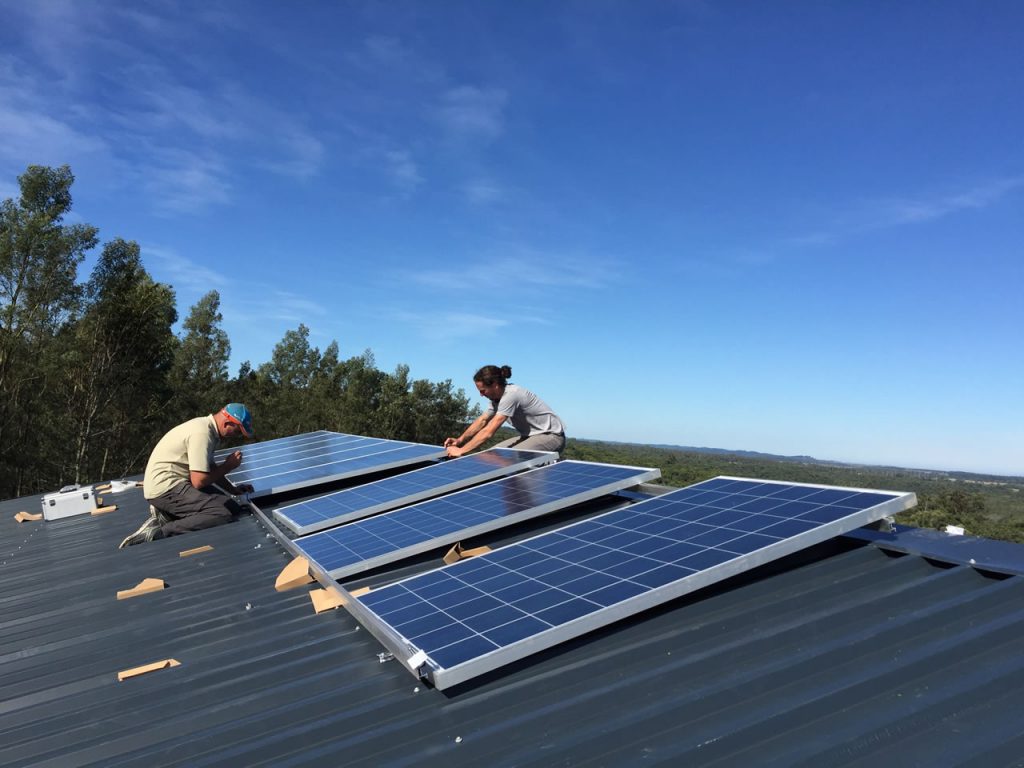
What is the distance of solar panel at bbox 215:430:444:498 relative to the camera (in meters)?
11.3

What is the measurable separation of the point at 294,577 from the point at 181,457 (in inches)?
189

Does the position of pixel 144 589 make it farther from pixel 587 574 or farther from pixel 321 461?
pixel 321 461

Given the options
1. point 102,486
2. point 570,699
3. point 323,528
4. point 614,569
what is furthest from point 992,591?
point 102,486

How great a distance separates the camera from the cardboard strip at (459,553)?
6320 millimetres

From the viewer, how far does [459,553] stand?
640cm

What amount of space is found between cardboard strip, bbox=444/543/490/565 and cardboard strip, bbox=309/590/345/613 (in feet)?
3.84

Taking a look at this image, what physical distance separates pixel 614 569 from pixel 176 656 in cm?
324

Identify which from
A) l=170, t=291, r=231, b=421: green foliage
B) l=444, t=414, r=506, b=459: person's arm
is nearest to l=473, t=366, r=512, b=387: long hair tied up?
l=444, t=414, r=506, b=459: person's arm

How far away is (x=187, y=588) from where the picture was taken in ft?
22.0

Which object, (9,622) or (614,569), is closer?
(614,569)

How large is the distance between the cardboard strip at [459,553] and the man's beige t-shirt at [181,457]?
5.08m

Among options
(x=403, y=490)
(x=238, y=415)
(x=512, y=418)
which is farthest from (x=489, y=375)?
(x=238, y=415)

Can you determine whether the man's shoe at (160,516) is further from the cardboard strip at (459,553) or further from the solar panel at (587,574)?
the solar panel at (587,574)

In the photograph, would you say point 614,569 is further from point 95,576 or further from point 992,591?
point 95,576
